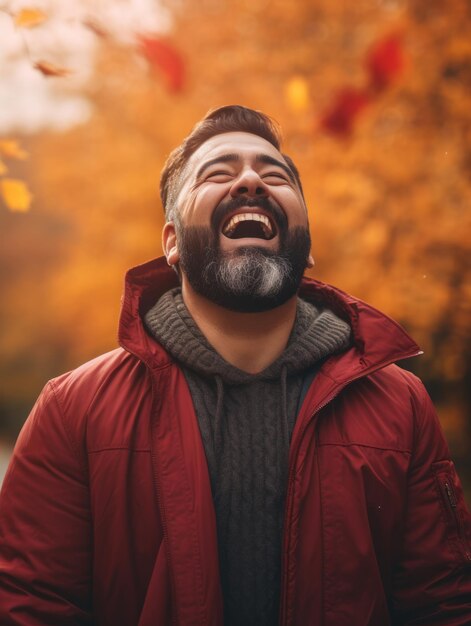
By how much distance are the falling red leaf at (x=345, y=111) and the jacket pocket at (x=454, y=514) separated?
3588mm

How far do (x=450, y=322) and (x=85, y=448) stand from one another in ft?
11.5

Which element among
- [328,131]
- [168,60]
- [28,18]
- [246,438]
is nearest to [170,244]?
[246,438]

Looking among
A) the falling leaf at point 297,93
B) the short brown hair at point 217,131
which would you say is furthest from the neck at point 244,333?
the falling leaf at point 297,93

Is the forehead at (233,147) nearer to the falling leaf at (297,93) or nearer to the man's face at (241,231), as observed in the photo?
the man's face at (241,231)

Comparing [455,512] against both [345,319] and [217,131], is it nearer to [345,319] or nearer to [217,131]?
[345,319]

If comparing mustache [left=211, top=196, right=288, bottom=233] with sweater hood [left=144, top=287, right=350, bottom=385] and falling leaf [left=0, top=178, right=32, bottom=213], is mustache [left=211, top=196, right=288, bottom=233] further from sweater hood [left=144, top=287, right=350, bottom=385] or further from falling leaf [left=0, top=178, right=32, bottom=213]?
falling leaf [left=0, top=178, right=32, bottom=213]

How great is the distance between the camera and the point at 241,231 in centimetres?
246

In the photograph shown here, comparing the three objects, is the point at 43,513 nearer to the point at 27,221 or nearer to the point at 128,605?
the point at 128,605

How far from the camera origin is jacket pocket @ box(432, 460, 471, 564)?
7.17ft

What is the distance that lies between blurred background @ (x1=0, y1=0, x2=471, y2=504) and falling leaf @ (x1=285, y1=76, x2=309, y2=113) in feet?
0.07

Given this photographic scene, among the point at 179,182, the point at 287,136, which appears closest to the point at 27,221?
the point at 287,136

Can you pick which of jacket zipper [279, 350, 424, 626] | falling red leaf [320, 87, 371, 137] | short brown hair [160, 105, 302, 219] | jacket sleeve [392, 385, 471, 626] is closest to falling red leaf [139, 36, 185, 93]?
falling red leaf [320, 87, 371, 137]

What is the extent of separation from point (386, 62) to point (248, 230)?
3.30 metres

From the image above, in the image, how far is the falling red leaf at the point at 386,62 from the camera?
16.5ft
